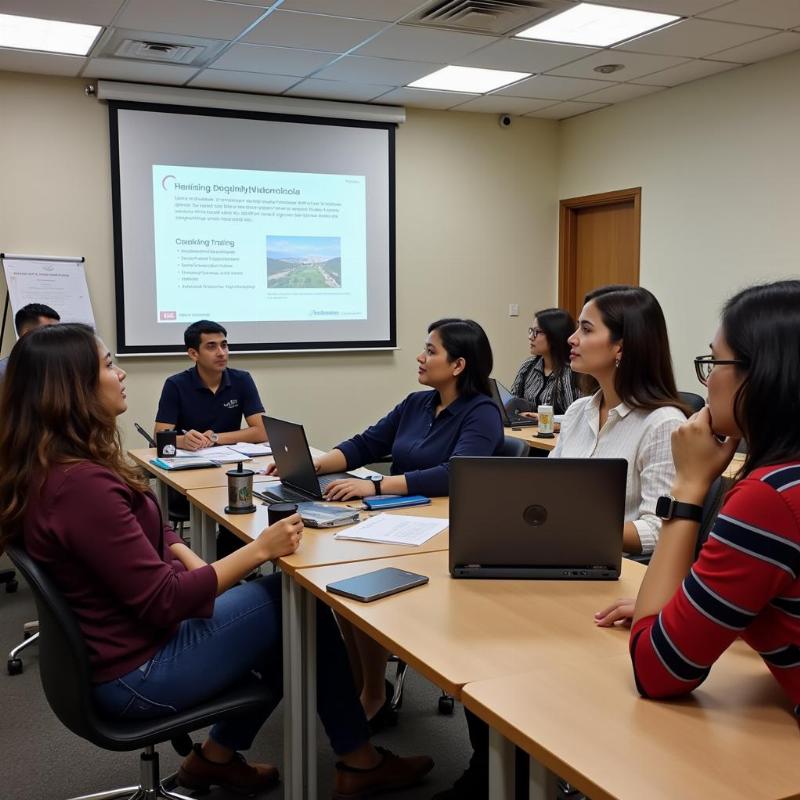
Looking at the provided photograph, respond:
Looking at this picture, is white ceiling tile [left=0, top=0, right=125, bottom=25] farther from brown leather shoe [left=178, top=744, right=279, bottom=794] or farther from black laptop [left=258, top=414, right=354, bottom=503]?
brown leather shoe [left=178, top=744, right=279, bottom=794]

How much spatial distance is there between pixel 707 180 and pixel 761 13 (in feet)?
4.63

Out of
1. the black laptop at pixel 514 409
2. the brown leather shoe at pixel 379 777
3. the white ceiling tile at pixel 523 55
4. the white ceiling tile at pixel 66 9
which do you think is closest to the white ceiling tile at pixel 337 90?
the white ceiling tile at pixel 523 55

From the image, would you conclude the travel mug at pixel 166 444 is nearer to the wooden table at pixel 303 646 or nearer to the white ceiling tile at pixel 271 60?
the wooden table at pixel 303 646

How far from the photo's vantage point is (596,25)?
4422 millimetres

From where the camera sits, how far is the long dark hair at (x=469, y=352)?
113 inches

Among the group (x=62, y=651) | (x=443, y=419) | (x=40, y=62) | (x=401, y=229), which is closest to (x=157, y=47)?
(x=40, y=62)

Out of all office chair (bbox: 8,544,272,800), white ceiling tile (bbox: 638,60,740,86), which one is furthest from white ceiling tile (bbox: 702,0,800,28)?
office chair (bbox: 8,544,272,800)

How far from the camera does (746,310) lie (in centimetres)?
118

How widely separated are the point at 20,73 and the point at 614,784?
536 cm

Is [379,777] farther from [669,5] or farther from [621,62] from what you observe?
[621,62]

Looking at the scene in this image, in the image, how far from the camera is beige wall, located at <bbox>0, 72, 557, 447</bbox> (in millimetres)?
5199

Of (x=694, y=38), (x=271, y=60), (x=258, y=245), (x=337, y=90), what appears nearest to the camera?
(x=694, y=38)

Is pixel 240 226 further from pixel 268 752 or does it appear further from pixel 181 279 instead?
pixel 268 752

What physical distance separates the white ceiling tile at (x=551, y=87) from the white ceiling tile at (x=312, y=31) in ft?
4.69
